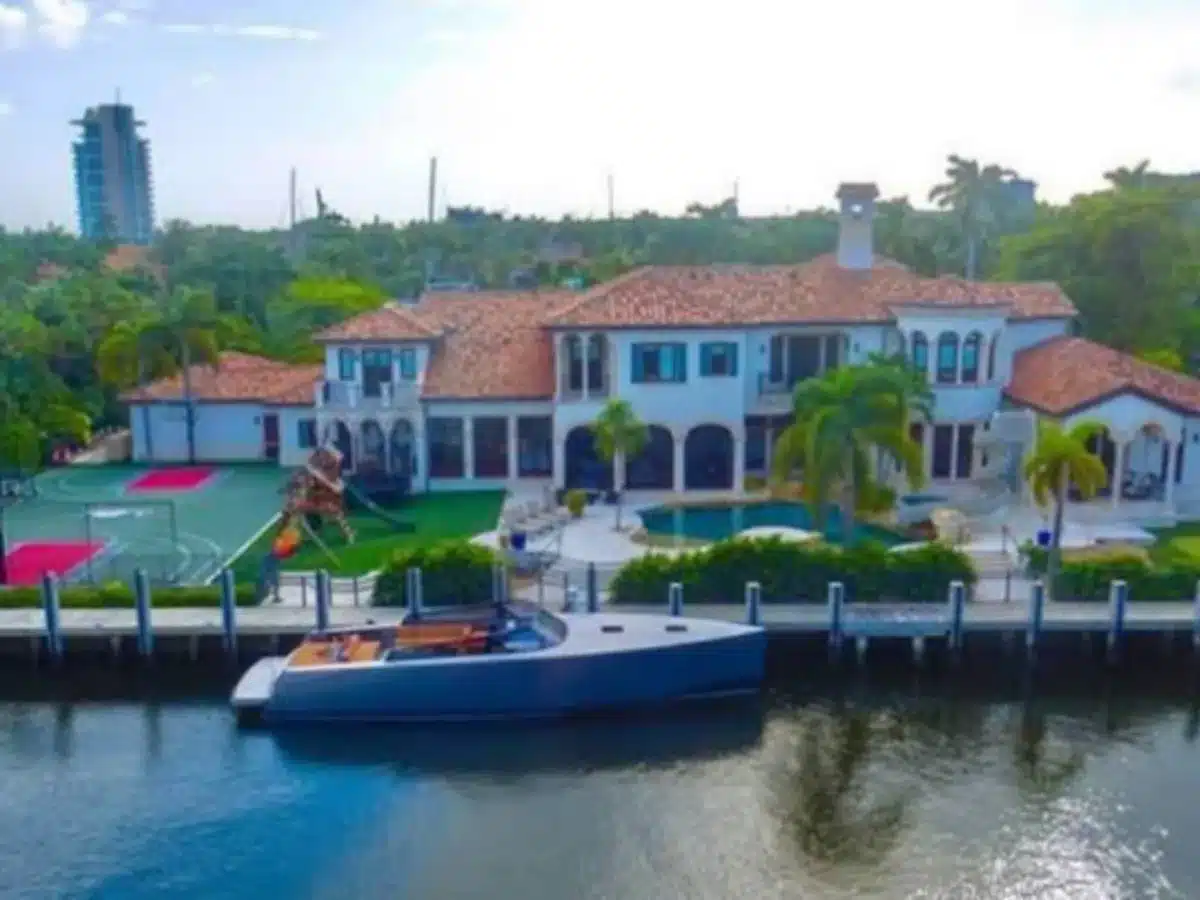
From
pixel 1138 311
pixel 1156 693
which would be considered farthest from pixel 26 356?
pixel 1138 311

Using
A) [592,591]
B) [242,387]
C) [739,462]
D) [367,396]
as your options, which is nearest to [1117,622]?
[592,591]

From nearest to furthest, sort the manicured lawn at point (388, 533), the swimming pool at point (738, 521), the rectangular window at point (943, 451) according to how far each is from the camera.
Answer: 1. the manicured lawn at point (388, 533)
2. the swimming pool at point (738, 521)
3. the rectangular window at point (943, 451)

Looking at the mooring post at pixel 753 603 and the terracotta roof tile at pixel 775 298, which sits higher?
the terracotta roof tile at pixel 775 298

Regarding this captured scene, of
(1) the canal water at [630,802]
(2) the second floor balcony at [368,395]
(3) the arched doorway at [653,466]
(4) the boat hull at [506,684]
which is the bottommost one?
(1) the canal water at [630,802]

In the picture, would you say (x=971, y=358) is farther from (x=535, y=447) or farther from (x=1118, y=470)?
(x=535, y=447)

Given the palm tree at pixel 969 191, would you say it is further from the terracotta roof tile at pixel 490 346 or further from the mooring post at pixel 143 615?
the mooring post at pixel 143 615

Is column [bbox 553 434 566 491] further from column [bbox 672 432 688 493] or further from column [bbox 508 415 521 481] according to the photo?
column [bbox 672 432 688 493]

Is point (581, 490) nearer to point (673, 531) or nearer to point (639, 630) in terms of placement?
point (673, 531)

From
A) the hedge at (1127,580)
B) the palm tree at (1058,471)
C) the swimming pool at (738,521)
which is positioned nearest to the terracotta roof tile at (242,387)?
the swimming pool at (738,521)
